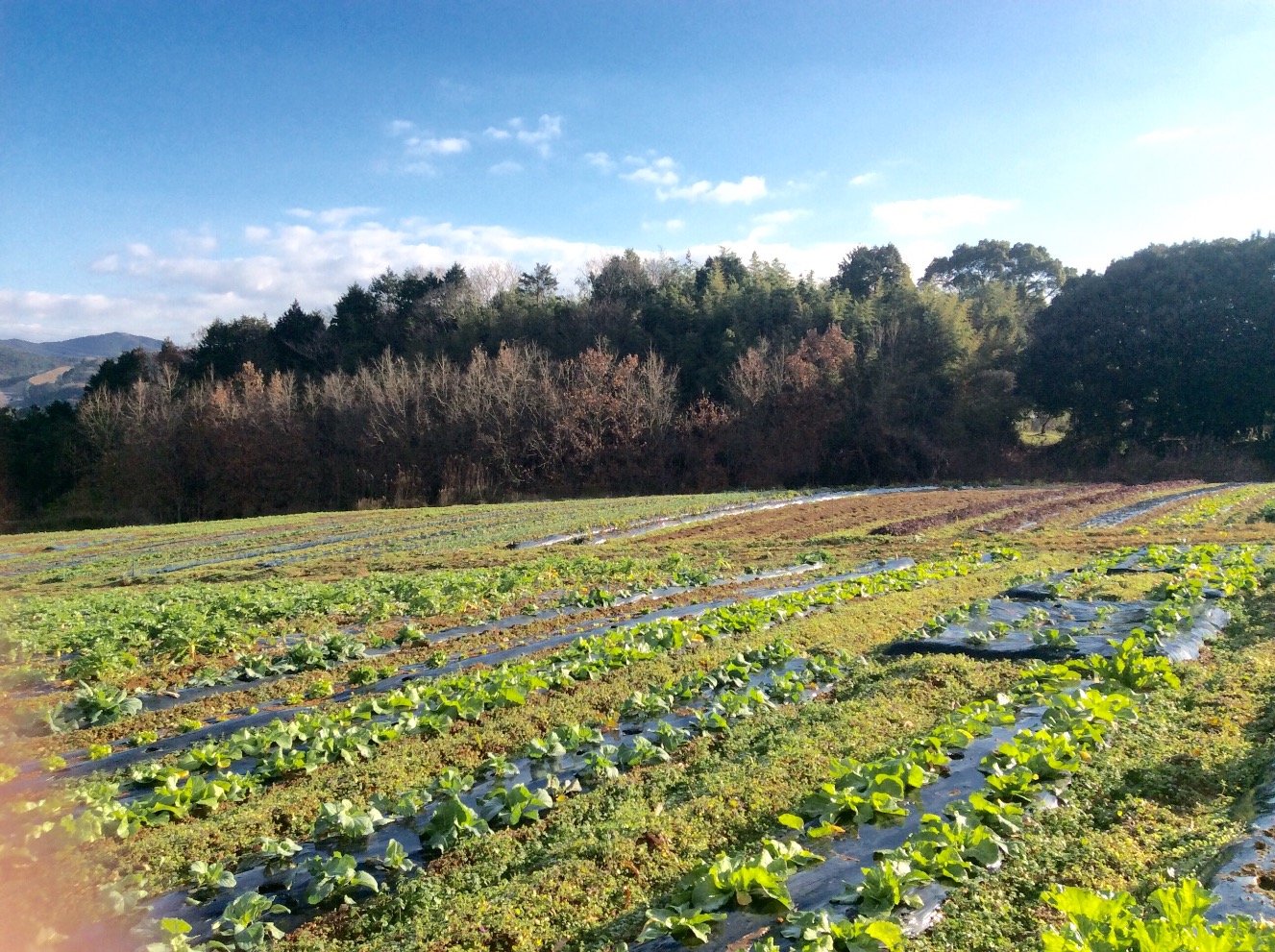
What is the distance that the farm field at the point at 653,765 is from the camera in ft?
12.9

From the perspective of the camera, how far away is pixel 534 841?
4871 millimetres

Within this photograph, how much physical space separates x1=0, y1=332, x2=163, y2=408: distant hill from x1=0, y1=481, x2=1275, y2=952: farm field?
59.1 m

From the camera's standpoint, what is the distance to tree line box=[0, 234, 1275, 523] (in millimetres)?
37344

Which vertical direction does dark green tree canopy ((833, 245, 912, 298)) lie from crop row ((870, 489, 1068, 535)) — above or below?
above

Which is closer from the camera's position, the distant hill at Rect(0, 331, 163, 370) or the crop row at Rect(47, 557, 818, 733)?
the crop row at Rect(47, 557, 818, 733)

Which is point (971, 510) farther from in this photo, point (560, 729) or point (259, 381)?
point (259, 381)

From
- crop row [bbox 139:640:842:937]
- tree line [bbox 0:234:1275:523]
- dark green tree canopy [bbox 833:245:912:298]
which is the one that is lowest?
A: crop row [bbox 139:640:842:937]

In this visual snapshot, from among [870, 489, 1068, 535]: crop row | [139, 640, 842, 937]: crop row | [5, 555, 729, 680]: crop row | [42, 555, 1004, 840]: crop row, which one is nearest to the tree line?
[870, 489, 1068, 535]: crop row

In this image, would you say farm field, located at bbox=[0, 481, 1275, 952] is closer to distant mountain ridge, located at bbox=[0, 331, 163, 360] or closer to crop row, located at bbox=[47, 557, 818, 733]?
crop row, located at bbox=[47, 557, 818, 733]

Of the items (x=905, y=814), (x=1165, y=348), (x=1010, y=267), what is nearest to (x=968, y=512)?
(x=905, y=814)

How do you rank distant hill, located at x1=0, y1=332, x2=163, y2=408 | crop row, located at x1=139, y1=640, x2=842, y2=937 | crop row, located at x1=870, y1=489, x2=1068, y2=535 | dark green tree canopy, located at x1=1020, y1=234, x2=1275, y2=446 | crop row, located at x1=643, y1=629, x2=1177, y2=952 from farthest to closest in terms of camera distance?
distant hill, located at x1=0, y1=332, x2=163, y2=408, dark green tree canopy, located at x1=1020, y1=234, x2=1275, y2=446, crop row, located at x1=870, y1=489, x2=1068, y2=535, crop row, located at x1=139, y1=640, x2=842, y2=937, crop row, located at x1=643, y1=629, x2=1177, y2=952

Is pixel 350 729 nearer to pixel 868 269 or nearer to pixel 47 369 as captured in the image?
pixel 868 269

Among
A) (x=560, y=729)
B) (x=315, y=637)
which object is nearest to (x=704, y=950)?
(x=560, y=729)

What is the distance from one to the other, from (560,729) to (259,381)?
4576cm
